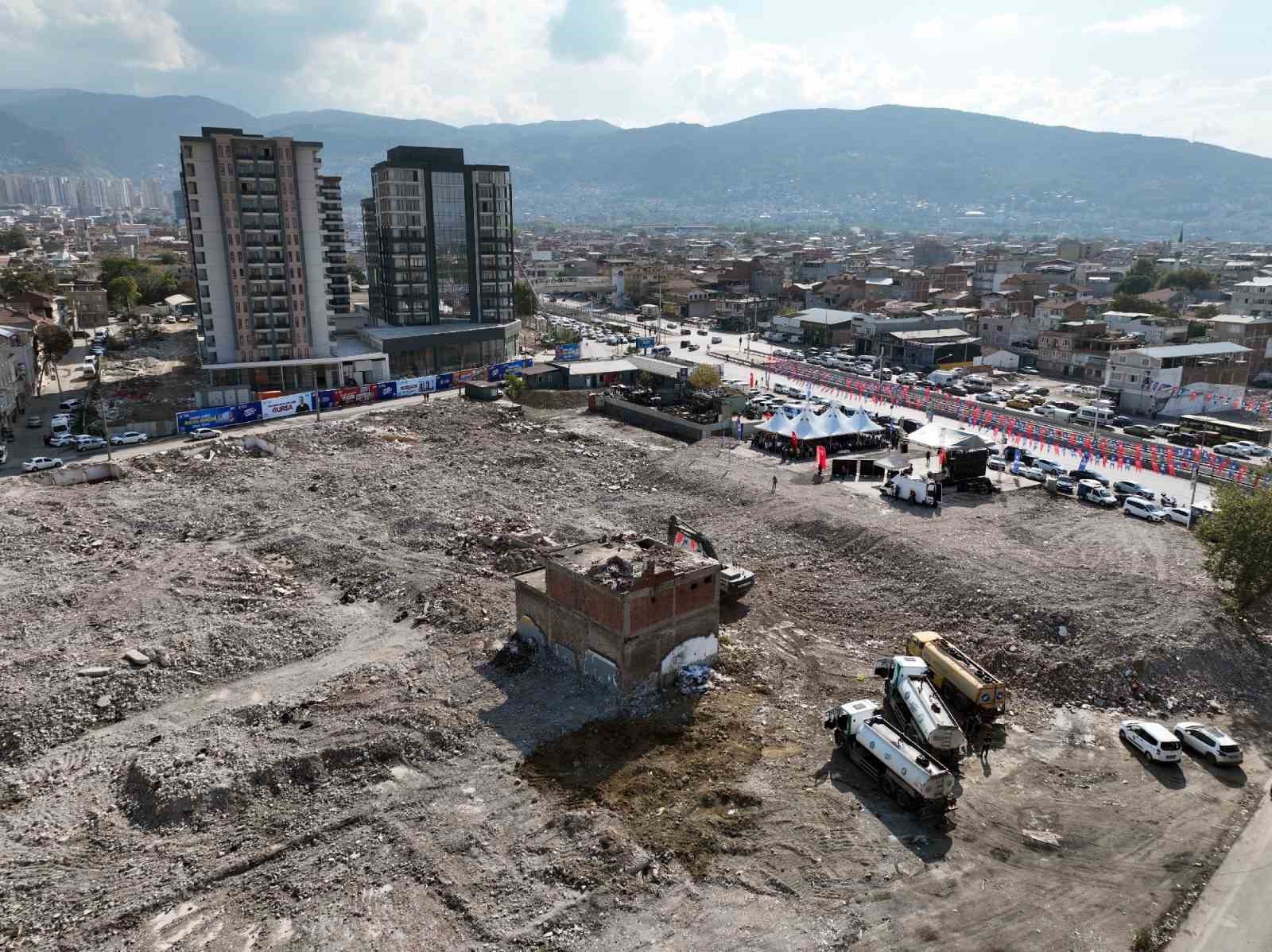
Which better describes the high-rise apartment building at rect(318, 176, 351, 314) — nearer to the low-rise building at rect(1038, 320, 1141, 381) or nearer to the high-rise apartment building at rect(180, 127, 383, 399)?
the high-rise apartment building at rect(180, 127, 383, 399)

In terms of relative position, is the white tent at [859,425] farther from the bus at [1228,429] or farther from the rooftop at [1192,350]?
the rooftop at [1192,350]

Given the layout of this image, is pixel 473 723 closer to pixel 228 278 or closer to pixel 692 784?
pixel 692 784

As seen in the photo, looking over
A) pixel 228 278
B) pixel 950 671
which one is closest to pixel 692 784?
Answer: pixel 950 671

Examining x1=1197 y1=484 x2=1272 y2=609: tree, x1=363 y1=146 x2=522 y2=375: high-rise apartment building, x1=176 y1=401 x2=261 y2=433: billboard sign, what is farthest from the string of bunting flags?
x1=176 y1=401 x2=261 y2=433: billboard sign

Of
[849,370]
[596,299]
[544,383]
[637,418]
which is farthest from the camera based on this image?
[596,299]

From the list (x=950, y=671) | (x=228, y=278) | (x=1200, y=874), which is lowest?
(x=1200, y=874)
